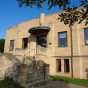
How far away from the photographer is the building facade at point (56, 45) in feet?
78.3

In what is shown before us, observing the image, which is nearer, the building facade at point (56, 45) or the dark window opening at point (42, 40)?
the building facade at point (56, 45)

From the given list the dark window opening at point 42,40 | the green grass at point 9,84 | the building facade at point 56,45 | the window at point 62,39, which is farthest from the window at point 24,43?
the green grass at point 9,84

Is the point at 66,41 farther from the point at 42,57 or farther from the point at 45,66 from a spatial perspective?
the point at 45,66

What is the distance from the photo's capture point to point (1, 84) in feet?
49.3

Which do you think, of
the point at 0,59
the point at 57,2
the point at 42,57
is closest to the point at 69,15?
the point at 57,2

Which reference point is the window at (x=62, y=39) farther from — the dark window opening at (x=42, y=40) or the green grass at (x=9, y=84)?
the green grass at (x=9, y=84)

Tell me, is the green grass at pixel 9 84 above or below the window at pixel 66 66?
below

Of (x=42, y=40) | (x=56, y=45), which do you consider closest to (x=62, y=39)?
(x=56, y=45)

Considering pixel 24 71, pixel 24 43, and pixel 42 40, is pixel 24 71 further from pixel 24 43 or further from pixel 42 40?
pixel 24 43

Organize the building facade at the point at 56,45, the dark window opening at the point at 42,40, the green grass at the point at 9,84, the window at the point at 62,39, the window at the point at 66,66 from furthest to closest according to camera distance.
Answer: the dark window opening at the point at 42,40, the window at the point at 62,39, the window at the point at 66,66, the building facade at the point at 56,45, the green grass at the point at 9,84

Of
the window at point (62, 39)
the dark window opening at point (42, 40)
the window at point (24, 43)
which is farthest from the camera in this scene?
the window at point (24, 43)

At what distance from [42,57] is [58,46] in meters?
2.68

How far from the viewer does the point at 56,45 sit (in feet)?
87.6

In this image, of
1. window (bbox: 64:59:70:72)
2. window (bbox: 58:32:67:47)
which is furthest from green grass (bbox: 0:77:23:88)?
window (bbox: 58:32:67:47)
